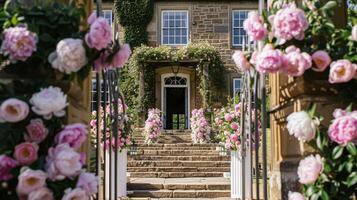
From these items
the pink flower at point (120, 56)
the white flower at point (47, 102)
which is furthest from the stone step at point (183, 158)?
the white flower at point (47, 102)

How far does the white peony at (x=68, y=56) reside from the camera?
8.09 feet

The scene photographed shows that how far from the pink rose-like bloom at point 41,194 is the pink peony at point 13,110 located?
0.32 meters

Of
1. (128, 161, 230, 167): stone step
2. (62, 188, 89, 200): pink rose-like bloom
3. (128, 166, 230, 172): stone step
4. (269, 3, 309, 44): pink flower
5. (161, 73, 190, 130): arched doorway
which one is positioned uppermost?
(161, 73, 190, 130): arched doorway

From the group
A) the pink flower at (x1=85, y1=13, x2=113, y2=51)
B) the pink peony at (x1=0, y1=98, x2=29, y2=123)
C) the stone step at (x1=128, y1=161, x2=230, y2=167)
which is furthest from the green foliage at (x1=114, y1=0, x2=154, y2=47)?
the pink peony at (x1=0, y1=98, x2=29, y2=123)

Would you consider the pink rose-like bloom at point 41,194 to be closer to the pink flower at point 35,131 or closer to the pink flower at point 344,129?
the pink flower at point 35,131

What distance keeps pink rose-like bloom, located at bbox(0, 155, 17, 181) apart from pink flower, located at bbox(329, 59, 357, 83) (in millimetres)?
1544

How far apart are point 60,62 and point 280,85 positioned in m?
1.48

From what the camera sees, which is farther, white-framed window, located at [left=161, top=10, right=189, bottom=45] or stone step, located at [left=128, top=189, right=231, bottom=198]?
white-framed window, located at [left=161, top=10, right=189, bottom=45]

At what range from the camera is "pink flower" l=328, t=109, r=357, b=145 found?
2477mm

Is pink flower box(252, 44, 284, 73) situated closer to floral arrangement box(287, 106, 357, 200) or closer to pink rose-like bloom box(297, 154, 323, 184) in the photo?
floral arrangement box(287, 106, 357, 200)

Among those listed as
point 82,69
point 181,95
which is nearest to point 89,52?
point 82,69

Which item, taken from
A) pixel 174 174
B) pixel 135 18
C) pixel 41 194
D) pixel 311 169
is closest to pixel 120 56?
pixel 41 194

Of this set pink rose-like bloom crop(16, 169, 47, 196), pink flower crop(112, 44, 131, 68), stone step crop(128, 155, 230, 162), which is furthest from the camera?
stone step crop(128, 155, 230, 162)

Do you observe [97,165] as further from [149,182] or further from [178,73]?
[178,73]
